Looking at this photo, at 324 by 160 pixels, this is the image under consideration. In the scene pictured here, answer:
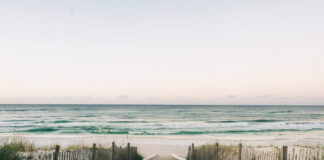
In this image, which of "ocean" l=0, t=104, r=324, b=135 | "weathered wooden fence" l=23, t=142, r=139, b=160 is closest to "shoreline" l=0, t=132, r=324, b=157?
"ocean" l=0, t=104, r=324, b=135

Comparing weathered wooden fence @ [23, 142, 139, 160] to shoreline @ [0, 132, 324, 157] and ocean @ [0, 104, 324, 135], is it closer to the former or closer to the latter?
ocean @ [0, 104, 324, 135]

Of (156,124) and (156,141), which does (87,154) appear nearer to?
(156,141)

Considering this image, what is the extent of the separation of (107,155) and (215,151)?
3.26 meters

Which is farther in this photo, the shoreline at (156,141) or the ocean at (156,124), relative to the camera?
the ocean at (156,124)

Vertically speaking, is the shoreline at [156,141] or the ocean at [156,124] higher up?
the shoreline at [156,141]

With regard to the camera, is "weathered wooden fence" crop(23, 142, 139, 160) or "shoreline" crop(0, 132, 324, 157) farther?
"shoreline" crop(0, 132, 324, 157)

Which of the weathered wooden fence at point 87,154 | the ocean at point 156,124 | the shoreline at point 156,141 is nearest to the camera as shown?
the weathered wooden fence at point 87,154

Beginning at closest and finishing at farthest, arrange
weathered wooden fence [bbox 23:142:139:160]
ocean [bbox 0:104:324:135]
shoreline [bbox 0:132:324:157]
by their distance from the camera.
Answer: weathered wooden fence [bbox 23:142:139:160]
shoreline [bbox 0:132:324:157]
ocean [bbox 0:104:324:135]

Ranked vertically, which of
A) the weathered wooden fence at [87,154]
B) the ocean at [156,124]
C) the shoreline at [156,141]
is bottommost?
the ocean at [156,124]

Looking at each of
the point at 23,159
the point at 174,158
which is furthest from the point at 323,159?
the point at 23,159

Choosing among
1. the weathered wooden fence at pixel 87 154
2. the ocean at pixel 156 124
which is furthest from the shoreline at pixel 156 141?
the weathered wooden fence at pixel 87 154

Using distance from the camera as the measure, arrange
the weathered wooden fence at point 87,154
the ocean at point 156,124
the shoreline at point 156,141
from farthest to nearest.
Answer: the ocean at point 156,124 < the shoreline at point 156,141 < the weathered wooden fence at point 87,154

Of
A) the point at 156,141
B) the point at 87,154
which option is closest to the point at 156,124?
the point at 156,141

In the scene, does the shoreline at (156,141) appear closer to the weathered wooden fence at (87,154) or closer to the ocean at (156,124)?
the ocean at (156,124)
